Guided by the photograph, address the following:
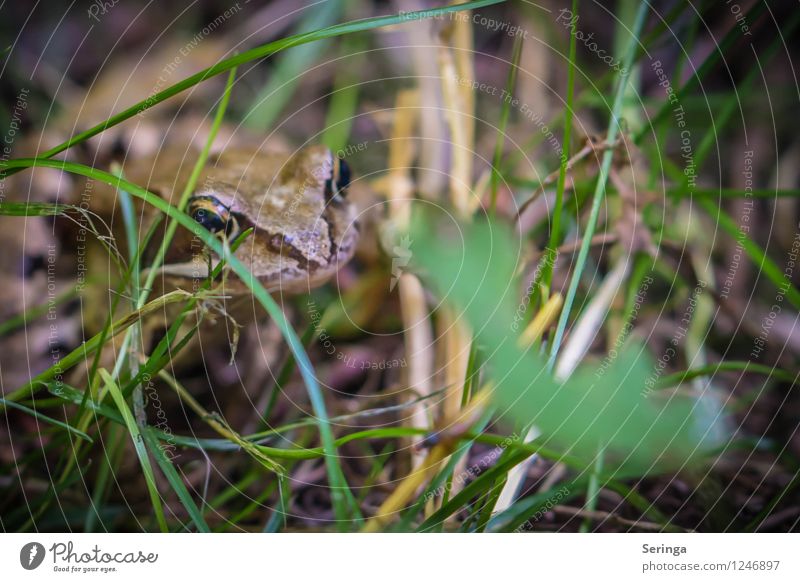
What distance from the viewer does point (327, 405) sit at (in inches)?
34.1

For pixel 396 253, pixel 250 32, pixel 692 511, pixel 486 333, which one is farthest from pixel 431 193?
pixel 692 511

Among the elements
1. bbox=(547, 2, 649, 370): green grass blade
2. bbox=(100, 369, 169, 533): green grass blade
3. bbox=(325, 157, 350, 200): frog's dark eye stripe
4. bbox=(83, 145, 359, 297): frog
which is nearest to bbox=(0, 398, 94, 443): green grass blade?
bbox=(100, 369, 169, 533): green grass blade

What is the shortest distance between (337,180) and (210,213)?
19 centimetres

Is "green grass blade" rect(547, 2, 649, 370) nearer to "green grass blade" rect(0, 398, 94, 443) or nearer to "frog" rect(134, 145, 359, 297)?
"frog" rect(134, 145, 359, 297)

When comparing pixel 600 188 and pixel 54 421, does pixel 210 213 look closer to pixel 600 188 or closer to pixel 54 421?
pixel 54 421

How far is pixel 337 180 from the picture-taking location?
0.83 meters

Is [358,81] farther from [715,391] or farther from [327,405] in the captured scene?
[715,391]

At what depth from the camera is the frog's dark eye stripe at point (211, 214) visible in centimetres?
75

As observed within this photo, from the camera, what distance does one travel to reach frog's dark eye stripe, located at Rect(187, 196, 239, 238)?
75cm

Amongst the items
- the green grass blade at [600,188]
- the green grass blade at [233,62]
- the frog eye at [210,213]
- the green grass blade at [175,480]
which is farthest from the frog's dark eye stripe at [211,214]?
the green grass blade at [600,188]

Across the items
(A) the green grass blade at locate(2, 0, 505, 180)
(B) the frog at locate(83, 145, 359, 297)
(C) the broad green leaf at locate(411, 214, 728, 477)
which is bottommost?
(C) the broad green leaf at locate(411, 214, 728, 477)

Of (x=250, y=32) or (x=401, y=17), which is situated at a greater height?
(x=250, y=32)

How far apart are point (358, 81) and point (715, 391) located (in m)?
0.80

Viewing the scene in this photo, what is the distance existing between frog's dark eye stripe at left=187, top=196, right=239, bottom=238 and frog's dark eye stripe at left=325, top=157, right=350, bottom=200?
0.14 metres
